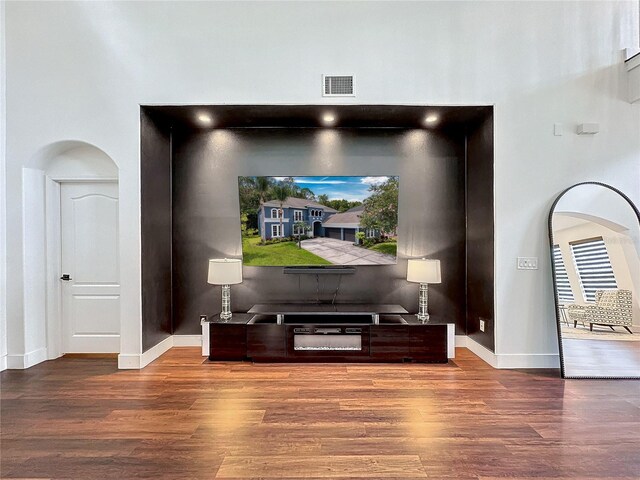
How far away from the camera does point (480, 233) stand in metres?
4.21

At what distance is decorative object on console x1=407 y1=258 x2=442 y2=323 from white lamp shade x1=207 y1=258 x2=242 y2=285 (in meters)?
1.94

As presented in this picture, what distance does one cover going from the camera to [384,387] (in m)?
3.35

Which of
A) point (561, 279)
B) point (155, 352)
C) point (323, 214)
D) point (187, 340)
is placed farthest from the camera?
point (187, 340)

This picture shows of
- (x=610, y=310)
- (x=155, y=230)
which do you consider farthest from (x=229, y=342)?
(x=610, y=310)

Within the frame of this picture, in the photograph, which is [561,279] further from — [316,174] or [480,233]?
[316,174]

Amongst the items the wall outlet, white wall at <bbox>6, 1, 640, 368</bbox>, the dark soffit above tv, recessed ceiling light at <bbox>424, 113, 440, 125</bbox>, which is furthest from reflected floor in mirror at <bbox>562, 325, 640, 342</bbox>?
recessed ceiling light at <bbox>424, 113, 440, 125</bbox>

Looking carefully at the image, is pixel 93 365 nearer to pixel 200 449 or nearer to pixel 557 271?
pixel 200 449

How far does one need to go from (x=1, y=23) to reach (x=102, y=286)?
287 cm

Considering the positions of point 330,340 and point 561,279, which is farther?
point 330,340

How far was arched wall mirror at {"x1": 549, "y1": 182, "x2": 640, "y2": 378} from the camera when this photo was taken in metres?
3.63

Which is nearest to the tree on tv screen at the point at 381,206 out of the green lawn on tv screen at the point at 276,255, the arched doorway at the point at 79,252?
the green lawn on tv screen at the point at 276,255

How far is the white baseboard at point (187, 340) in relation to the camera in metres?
4.63

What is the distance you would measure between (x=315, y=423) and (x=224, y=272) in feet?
6.67

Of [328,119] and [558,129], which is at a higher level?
[328,119]
